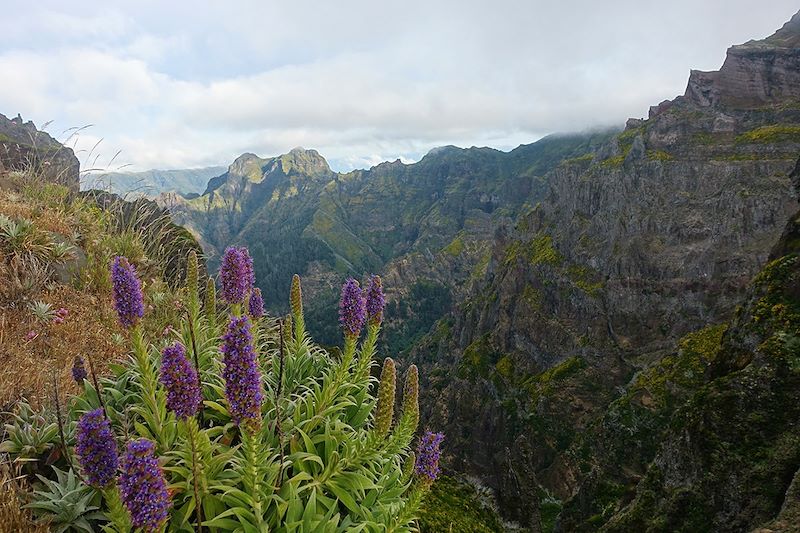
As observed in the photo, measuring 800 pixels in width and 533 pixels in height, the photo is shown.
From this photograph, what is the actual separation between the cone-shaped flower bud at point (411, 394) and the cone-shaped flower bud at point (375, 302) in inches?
48.4

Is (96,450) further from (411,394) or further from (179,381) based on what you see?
(411,394)

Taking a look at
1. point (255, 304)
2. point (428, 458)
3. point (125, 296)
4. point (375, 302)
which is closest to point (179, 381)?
point (125, 296)

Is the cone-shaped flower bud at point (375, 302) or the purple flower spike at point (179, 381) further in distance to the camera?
the cone-shaped flower bud at point (375, 302)

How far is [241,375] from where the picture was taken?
351cm

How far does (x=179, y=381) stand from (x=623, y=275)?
122 metres

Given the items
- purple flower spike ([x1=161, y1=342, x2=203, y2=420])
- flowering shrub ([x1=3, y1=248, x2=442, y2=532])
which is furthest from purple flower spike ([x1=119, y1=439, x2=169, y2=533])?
purple flower spike ([x1=161, y1=342, x2=203, y2=420])

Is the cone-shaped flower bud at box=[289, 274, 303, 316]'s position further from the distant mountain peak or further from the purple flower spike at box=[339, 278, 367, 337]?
the distant mountain peak

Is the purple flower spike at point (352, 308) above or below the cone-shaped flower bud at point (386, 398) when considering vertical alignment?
above

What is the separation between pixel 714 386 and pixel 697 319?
327 feet

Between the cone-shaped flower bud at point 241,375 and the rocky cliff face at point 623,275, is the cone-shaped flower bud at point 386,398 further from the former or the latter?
the rocky cliff face at point 623,275

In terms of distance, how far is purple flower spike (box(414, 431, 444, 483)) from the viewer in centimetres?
449

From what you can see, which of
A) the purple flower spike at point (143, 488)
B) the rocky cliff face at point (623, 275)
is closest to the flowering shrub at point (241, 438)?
the purple flower spike at point (143, 488)

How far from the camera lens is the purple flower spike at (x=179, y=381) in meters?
3.50

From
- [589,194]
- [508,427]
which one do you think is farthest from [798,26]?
[508,427]
